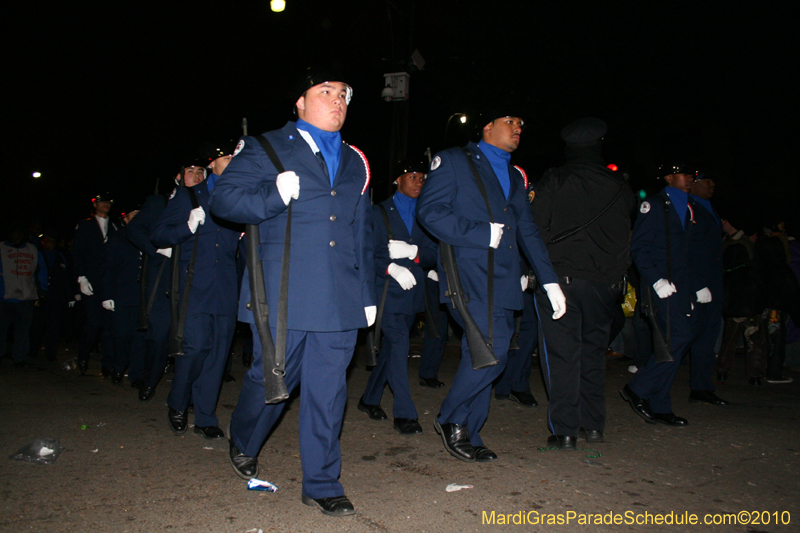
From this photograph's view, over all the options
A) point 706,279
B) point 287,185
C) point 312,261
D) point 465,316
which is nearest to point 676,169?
point 706,279

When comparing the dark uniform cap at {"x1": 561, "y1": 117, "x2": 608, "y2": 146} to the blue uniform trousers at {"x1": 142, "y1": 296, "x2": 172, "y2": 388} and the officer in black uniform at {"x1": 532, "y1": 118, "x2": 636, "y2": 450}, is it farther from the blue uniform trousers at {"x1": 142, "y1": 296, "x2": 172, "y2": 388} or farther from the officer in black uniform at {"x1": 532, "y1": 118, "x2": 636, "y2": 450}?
the blue uniform trousers at {"x1": 142, "y1": 296, "x2": 172, "y2": 388}

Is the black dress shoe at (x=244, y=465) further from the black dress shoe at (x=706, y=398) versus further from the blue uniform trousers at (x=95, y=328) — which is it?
the blue uniform trousers at (x=95, y=328)

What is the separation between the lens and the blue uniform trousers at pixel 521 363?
6047 mm

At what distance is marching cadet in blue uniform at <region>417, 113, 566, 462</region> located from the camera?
13.0 feet

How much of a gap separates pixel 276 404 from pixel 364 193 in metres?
1.24

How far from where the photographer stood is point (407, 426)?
15.7 ft

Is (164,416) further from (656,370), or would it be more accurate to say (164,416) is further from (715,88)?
(715,88)

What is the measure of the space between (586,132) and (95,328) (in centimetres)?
641

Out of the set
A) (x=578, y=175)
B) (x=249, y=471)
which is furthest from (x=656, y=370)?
(x=249, y=471)

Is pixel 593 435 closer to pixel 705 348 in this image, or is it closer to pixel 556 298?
pixel 556 298

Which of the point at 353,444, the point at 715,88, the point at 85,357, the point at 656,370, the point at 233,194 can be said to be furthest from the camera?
the point at 715,88

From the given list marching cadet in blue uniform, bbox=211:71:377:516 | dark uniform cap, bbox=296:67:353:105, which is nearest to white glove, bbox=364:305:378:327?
marching cadet in blue uniform, bbox=211:71:377:516

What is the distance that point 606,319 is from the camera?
4.48 m

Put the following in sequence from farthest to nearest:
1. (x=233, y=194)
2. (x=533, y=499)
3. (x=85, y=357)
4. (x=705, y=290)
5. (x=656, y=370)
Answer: (x=85, y=357), (x=705, y=290), (x=656, y=370), (x=533, y=499), (x=233, y=194)
